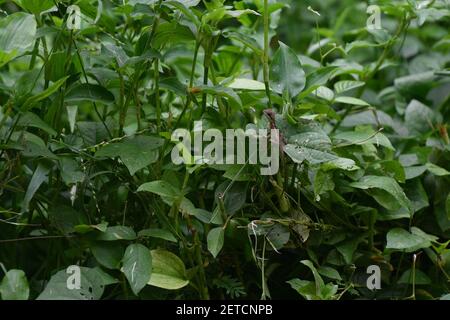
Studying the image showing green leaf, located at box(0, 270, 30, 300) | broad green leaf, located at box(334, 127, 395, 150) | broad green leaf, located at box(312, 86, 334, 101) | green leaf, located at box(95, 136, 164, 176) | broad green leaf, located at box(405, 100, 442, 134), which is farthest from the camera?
broad green leaf, located at box(405, 100, 442, 134)

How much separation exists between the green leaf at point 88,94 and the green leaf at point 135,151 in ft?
0.23

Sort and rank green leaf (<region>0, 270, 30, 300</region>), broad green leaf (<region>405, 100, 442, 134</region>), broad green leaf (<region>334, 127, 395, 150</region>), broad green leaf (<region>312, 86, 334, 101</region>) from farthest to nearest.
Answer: broad green leaf (<region>405, 100, 442, 134</region>)
broad green leaf (<region>312, 86, 334, 101</region>)
broad green leaf (<region>334, 127, 395, 150</region>)
green leaf (<region>0, 270, 30, 300</region>)

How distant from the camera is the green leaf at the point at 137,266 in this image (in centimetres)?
83

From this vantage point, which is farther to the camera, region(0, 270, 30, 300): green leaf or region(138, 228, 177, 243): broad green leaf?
region(138, 228, 177, 243): broad green leaf

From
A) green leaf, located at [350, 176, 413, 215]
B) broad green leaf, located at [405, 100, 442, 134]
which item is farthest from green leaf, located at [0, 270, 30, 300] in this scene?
broad green leaf, located at [405, 100, 442, 134]

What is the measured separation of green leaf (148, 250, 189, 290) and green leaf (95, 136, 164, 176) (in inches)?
4.7

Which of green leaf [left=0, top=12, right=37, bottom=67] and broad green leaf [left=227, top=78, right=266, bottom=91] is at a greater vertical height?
green leaf [left=0, top=12, right=37, bottom=67]

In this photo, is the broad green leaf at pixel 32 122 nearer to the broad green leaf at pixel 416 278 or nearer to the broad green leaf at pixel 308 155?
the broad green leaf at pixel 308 155

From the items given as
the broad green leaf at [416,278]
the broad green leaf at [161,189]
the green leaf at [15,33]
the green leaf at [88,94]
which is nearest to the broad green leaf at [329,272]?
the broad green leaf at [416,278]

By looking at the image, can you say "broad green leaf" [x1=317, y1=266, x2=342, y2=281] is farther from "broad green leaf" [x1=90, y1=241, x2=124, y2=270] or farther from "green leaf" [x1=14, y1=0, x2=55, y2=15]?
"green leaf" [x1=14, y1=0, x2=55, y2=15]

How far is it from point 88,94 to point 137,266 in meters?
0.26

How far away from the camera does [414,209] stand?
103cm

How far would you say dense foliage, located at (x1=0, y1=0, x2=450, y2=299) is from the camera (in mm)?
881
